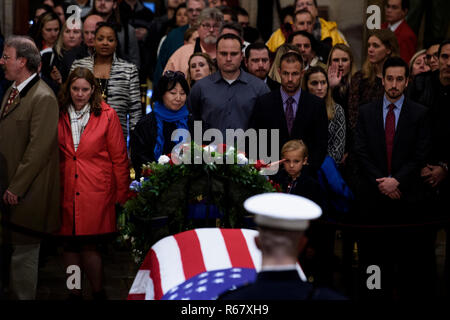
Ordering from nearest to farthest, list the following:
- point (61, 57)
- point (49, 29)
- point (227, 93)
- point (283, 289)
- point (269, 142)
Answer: point (283, 289), point (269, 142), point (227, 93), point (61, 57), point (49, 29)

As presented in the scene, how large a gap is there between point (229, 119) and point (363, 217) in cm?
147

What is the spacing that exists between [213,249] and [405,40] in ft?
20.3

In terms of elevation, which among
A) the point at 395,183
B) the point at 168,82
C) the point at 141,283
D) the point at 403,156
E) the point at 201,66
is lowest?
the point at 141,283

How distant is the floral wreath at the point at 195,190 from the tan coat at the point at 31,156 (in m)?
1.06

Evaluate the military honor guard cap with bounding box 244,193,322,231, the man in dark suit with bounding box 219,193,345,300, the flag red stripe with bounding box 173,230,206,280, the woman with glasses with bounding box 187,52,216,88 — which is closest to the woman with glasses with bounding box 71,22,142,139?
the woman with glasses with bounding box 187,52,216,88

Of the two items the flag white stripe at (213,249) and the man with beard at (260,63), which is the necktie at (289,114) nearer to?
the man with beard at (260,63)

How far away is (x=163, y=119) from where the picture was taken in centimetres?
726

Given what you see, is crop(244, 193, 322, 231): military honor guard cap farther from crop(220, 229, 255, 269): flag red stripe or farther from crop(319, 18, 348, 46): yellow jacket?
crop(319, 18, 348, 46): yellow jacket

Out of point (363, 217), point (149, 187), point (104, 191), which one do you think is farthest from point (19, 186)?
point (363, 217)

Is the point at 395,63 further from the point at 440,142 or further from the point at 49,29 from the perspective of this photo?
the point at 49,29

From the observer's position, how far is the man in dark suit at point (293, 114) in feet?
24.8

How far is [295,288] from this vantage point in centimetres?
349

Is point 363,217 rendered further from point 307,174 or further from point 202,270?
point 202,270

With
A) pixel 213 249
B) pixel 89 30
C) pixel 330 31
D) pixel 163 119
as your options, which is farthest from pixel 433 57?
pixel 213 249
